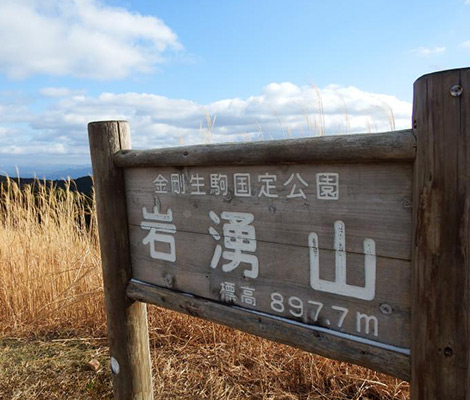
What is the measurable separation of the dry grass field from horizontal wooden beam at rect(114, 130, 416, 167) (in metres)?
1.27

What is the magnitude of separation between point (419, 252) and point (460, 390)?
311 mm

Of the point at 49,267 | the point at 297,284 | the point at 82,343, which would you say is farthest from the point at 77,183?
the point at 297,284

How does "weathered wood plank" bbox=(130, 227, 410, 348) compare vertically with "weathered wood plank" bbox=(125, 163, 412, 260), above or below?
below

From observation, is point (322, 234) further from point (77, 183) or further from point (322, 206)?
point (77, 183)

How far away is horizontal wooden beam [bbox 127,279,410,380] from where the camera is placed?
0.98m

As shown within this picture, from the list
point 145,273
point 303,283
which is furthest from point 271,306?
point 145,273

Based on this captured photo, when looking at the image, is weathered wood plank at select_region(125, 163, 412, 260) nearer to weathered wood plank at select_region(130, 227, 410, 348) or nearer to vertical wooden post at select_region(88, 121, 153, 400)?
weathered wood plank at select_region(130, 227, 410, 348)

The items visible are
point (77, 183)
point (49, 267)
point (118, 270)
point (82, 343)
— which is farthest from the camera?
point (77, 183)

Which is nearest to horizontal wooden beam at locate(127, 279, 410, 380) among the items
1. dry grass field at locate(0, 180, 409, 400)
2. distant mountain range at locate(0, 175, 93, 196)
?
dry grass field at locate(0, 180, 409, 400)

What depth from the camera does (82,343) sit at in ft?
8.49

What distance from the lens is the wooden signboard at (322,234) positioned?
0.85 m

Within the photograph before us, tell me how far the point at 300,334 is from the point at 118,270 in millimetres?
824

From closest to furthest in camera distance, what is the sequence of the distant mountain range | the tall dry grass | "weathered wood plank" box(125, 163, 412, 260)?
"weathered wood plank" box(125, 163, 412, 260)
the tall dry grass
the distant mountain range

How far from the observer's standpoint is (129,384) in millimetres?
1687
